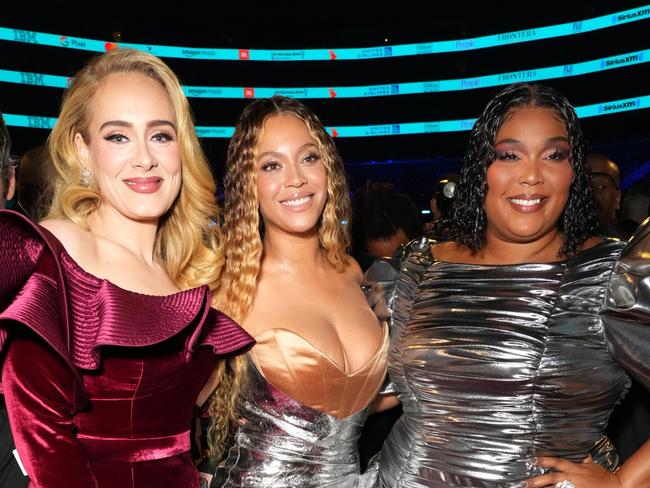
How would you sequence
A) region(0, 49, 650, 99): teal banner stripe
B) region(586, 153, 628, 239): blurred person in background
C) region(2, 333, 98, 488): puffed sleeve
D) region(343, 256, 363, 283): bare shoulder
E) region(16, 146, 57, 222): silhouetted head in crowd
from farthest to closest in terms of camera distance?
region(0, 49, 650, 99): teal banner stripe → region(586, 153, 628, 239): blurred person in background → region(343, 256, 363, 283): bare shoulder → region(16, 146, 57, 222): silhouetted head in crowd → region(2, 333, 98, 488): puffed sleeve

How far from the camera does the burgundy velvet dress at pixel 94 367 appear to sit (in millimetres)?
1343

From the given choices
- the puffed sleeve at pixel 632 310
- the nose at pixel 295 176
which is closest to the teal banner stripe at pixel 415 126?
the nose at pixel 295 176

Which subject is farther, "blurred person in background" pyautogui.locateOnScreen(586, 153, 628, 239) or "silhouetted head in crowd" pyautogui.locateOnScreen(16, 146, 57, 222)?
"blurred person in background" pyautogui.locateOnScreen(586, 153, 628, 239)

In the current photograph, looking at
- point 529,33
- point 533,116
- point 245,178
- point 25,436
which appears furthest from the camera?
point 529,33

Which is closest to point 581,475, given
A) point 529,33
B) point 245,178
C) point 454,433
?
point 454,433

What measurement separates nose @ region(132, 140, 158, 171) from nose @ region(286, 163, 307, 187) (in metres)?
0.58

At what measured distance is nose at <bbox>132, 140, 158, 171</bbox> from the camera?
177 cm

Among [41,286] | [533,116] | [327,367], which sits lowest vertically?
[327,367]

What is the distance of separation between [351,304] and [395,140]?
10833 mm

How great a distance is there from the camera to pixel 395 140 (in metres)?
12.9

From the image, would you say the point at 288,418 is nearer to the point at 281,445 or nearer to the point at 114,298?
→ the point at 281,445

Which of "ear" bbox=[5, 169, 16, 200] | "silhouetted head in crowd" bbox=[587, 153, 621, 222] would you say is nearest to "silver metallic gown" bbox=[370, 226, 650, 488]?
"ear" bbox=[5, 169, 16, 200]

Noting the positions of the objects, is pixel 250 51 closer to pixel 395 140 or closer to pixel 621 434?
pixel 395 140

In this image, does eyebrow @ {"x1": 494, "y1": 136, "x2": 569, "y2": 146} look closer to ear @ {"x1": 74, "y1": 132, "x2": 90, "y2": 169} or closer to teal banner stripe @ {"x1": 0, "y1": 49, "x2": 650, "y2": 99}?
ear @ {"x1": 74, "y1": 132, "x2": 90, "y2": 169}
